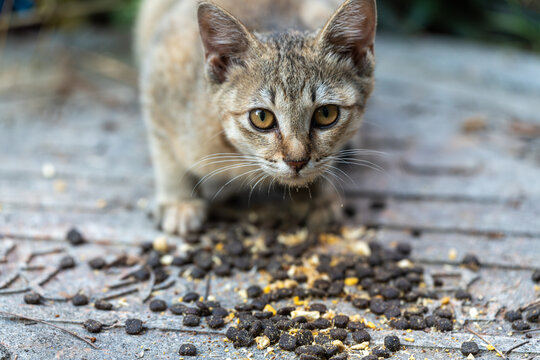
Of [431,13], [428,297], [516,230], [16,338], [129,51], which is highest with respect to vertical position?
[431,13]

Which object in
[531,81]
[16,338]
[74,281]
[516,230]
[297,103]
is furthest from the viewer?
[531,81]

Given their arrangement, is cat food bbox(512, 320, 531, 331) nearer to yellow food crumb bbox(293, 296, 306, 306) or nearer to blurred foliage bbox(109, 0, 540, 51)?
yellow food crumb bbox(293, 296, 306, 306)

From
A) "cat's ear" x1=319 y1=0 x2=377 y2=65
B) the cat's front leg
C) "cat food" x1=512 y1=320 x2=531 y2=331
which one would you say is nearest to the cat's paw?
the cat's front leg

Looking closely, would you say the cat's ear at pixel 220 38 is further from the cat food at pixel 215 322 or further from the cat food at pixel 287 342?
the cat food at pixel 287 342

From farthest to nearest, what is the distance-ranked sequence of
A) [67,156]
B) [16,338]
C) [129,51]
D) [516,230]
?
1. [129,51]
2. [67,156]
3. [516,230]
4. [16,338]

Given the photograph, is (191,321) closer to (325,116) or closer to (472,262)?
(325,116)

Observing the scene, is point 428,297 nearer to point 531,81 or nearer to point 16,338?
point 16,338

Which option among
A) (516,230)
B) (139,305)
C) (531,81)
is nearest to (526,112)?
(531,81)

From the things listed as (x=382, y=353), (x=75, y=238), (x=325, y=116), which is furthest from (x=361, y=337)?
(x=75, y=238)
